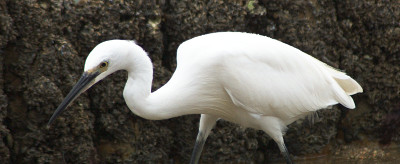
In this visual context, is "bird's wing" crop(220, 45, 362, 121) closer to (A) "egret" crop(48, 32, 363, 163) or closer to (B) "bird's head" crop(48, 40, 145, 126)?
(A) "egret" crop(48, 32, 363, 163)

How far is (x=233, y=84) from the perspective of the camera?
12.0 feet

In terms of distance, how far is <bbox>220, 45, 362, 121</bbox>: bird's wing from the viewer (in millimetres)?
→ 3662

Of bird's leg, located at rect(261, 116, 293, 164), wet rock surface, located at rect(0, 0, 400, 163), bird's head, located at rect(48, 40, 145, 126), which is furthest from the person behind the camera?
wet rock surface, located at rect(0, 0, 400, 163)

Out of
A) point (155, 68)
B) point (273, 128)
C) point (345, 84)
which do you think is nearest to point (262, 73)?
point (273, 128)

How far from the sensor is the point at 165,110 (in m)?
3.51

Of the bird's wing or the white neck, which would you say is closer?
the white neck

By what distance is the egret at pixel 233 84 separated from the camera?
3.37 meters

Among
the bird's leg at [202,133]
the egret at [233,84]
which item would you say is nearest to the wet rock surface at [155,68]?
the bird's leg at [202,133]

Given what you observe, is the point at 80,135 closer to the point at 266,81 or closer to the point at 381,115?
the point at 266,81

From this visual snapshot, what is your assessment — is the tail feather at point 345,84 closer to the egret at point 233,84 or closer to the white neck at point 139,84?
the egret at point 233,84

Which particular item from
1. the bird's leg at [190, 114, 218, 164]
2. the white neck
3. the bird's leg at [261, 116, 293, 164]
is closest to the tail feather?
the bird's leg at [261, 116, 293, 164]

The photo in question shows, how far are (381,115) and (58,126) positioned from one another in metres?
2.77

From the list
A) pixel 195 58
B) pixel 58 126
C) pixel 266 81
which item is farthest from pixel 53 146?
pixel 266 81

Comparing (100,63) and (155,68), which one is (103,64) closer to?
(100,63)
